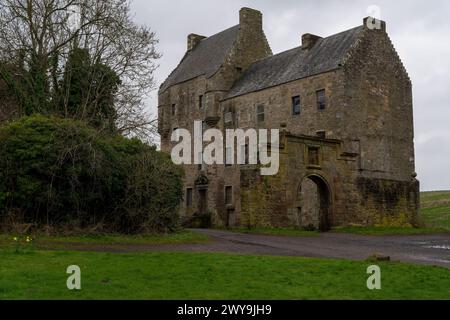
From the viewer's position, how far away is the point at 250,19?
44.4m

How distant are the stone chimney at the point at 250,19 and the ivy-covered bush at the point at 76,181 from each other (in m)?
24.4

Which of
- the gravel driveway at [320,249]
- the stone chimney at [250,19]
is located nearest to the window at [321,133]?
the stone chimney at [250,19]

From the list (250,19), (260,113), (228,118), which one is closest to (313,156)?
(260,113)

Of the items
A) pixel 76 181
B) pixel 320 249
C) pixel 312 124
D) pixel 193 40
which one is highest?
pixel 193 40

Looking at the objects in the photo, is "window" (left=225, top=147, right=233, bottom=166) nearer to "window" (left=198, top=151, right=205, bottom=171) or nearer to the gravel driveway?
"window" (left=198, top=151, right=205, bottom=171)

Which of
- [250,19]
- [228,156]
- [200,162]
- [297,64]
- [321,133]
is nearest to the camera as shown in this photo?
[321,133]

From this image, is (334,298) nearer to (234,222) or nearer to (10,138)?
(10,138)

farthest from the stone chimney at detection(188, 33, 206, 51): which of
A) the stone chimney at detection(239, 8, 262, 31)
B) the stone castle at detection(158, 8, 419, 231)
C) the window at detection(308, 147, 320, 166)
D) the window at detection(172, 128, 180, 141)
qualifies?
the window at detection(308, 147, 320, 166)

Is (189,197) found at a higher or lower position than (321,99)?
lower

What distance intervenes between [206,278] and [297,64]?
28.7 meters

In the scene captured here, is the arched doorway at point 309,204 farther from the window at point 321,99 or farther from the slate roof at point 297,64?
the slate roof at point 297,64

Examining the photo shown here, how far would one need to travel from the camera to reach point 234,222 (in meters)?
30.2

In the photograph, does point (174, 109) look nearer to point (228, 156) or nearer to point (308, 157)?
point (228, 156)
